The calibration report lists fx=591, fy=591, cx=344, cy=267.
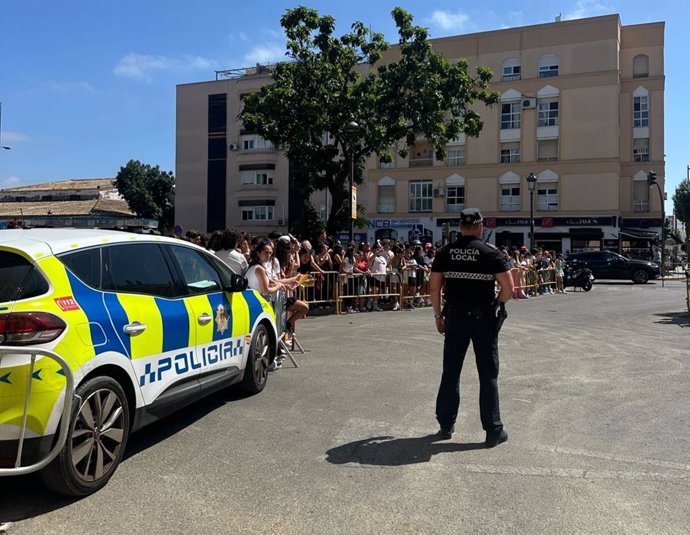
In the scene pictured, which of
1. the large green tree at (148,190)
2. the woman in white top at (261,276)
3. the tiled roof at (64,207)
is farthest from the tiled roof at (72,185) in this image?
the woman in white top at (261,276)

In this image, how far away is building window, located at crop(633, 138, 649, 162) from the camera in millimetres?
45562

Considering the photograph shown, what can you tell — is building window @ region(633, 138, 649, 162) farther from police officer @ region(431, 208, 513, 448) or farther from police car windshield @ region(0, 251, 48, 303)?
police car windshield @ region(0, 251, 48, 303)

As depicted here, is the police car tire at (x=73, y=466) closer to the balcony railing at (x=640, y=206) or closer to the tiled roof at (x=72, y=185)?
the balcony railing at (x=640, y=206)

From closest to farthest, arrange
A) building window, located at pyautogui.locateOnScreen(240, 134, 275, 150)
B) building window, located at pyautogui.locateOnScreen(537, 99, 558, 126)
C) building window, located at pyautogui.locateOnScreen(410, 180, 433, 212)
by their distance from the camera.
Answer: building window, located at pyautogui.locateOnScreen(537, 99, 558, 126), building window, located at pyautogui.locateOnScreen(410, 180, 433, 212), building window, located at pyautogui.locateOnScreen(240, 134, 275, 150)

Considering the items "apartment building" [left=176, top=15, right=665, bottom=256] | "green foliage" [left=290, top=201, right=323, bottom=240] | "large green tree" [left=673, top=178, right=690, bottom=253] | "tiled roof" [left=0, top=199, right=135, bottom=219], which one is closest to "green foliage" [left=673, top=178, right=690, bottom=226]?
"large green tree" [left=673, top=178, right=690, bottom=253]

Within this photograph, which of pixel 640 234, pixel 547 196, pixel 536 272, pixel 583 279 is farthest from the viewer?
pixel 547 196

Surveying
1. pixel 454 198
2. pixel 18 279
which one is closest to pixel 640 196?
pixel 454 198

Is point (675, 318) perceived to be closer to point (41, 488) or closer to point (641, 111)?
point (41, 488)

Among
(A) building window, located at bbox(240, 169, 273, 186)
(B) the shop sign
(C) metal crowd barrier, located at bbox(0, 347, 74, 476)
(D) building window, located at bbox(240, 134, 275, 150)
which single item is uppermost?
(D) building window, located at bbox(240, 134, 275, 150)

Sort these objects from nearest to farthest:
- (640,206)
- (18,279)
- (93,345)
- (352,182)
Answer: (18,279), (93,345), (352,182), (640,206)

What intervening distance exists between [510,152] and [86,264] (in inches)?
1793

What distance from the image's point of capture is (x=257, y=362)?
20.5 ft

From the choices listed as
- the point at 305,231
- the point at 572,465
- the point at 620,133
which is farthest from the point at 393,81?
the point at 620,133

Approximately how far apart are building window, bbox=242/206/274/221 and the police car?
48917mm
